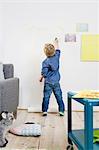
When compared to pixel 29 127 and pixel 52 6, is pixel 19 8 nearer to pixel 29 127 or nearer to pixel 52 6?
pixel 52 6

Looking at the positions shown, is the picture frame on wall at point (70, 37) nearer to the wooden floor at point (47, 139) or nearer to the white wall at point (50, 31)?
the white wall at point (50, 31)

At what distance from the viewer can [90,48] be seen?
402cm

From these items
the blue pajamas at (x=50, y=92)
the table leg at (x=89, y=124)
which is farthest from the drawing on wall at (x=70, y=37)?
the table leg at (x=89, y=124)

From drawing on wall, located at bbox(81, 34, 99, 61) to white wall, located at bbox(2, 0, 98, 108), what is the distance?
8 cm

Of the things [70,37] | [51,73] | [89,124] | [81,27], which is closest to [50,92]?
[51,73]

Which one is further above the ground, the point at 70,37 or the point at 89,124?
the point at 70,37

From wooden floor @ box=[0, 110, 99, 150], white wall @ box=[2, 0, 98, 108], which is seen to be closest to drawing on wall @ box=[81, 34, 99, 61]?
white wall @ box=[2, 0, 98, 108]

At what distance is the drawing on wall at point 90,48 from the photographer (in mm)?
4000

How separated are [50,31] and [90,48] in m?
0.71

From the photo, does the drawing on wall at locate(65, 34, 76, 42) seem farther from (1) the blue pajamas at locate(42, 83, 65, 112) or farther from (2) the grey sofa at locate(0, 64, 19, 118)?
(2) the grey sofa at locate(0, 64, 19, 118)

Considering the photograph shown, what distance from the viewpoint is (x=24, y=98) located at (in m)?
4.09

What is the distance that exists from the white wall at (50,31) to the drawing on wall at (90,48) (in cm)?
8

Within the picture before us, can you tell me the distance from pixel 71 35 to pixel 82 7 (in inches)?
19.5

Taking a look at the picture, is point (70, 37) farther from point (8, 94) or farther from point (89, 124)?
point (89, 124)
